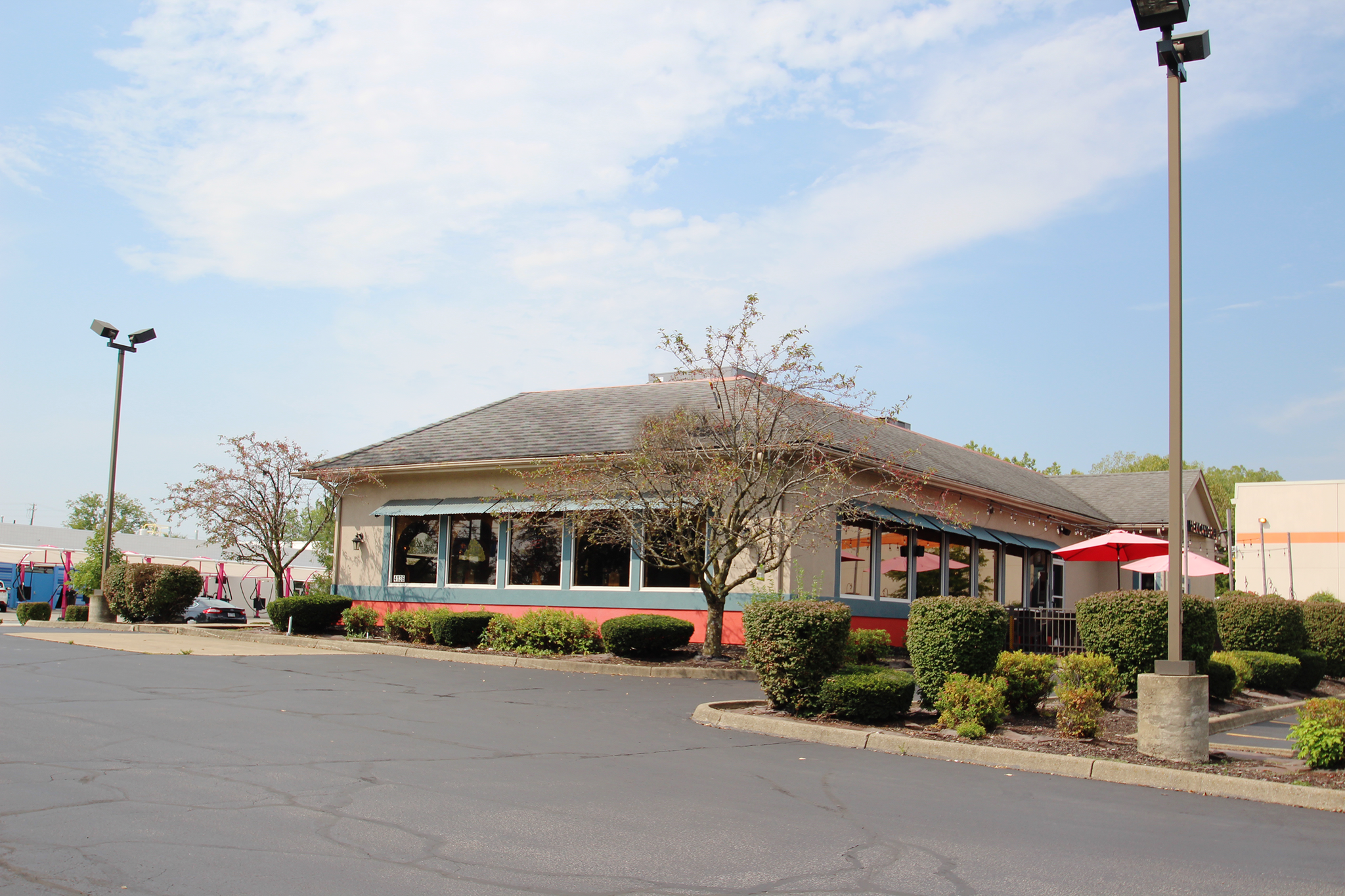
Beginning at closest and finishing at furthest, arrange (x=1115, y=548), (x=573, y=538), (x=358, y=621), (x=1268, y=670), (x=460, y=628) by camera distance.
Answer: (x=1268, y=670) → (x=460, y=628) → (x=358, y=621) → (x=573, y=538) → (x=1115, y=548)

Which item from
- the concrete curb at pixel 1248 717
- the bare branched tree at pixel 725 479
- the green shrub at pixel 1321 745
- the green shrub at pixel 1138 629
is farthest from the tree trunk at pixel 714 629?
the green shrub at pixel 1321 745

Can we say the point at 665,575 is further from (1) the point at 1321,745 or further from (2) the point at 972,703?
(1) the point at 1321,745

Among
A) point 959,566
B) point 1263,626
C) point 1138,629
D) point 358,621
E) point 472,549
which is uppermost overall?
point 472,549

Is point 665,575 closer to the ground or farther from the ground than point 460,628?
farther from the ground

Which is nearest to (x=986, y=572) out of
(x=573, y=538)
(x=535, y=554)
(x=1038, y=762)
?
(x=573, y=538)

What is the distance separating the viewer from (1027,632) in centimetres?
2106

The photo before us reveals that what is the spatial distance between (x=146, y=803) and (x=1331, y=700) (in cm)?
963

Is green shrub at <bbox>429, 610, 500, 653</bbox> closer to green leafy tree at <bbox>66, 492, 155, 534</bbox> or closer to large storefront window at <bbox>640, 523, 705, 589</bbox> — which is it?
large storefront window at <bbox>640, 523, 705, 589</bbox>

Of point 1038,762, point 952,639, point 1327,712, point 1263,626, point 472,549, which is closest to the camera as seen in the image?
point 1327,712

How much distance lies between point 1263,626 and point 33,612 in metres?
30.0

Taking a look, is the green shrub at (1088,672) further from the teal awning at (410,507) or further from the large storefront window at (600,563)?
the teal awning at (410,507)

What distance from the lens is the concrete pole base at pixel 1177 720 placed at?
9.31 meters

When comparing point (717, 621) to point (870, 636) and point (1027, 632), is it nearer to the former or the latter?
point (870, 636)

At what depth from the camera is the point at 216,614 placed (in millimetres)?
31219
